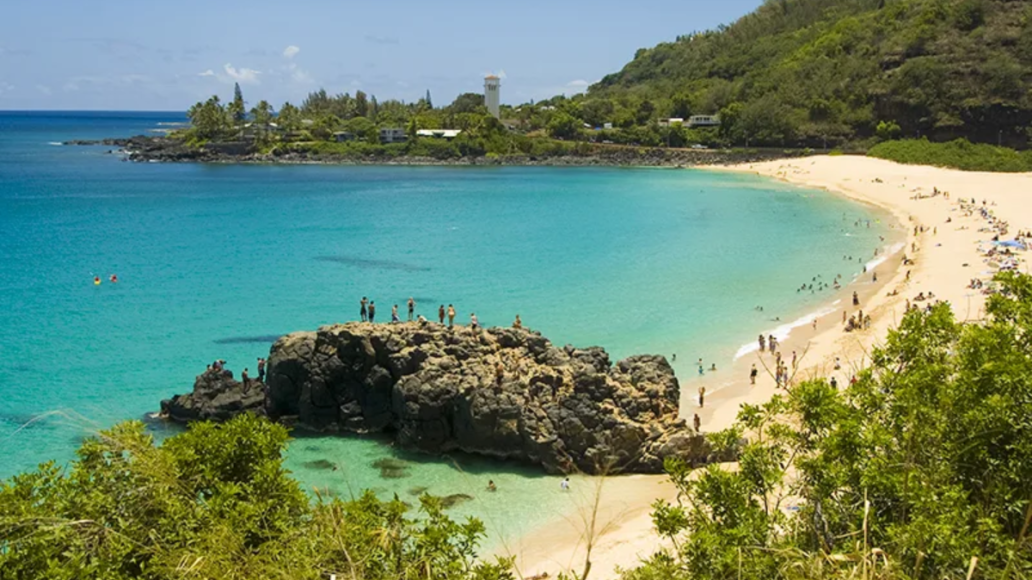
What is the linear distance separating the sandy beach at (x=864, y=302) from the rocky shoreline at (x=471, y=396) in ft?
4.58

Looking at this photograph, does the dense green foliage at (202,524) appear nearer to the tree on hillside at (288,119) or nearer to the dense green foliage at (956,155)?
the dense green foliage at (956,155)

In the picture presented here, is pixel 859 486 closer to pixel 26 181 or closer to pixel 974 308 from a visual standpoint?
pixel 974 308

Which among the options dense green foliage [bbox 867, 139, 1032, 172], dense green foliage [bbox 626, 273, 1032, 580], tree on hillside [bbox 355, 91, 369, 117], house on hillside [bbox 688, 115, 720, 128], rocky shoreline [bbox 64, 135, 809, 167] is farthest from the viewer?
tree on hillside [bbox 355, 91, 369, 117]

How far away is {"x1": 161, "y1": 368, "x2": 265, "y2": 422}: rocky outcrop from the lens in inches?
967

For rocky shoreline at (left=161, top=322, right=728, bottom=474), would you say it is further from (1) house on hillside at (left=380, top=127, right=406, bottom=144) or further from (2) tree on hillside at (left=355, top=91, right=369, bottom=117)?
(2) tree on hillside at (left=355, top=91, right=369, bottom=117)

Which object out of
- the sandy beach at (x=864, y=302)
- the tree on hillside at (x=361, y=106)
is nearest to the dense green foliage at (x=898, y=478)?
the sandy beach at (x=864, y=302)

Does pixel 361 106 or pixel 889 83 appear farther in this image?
pixel 361 106

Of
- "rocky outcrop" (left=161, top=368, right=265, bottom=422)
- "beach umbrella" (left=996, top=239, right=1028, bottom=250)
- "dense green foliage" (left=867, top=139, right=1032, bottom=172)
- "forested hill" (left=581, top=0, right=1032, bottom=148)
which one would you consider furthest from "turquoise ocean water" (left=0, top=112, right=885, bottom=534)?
"forested hill" (left=581, top=0, right=1032, bottom=148)

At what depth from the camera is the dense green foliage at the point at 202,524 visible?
930 cm

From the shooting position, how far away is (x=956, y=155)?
323ft

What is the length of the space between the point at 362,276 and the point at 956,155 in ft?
271

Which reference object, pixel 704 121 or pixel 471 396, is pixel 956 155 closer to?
pixel 704 121

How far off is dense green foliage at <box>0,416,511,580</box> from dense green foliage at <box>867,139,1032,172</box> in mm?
97582

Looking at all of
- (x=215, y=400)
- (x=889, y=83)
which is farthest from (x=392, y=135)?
(x=215, y=400)
